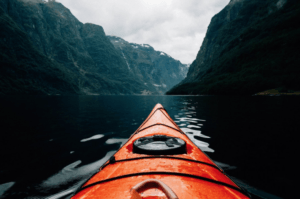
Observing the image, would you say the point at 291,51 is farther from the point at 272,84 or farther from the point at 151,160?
the point at 151,160

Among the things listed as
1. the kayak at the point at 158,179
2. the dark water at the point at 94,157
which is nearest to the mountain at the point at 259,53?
the dark water at the point at 94,157

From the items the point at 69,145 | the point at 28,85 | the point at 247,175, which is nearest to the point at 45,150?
the point at 69,145

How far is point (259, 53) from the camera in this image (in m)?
111

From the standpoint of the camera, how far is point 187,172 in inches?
90.8

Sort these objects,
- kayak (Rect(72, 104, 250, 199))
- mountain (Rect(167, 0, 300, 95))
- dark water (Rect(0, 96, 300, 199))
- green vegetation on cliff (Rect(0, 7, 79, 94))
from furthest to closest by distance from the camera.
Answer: green vegetation on cliff (Rect(0, 7, 79, 94)), mountain (Rect(167, 0, 300, 95)), dark water (Rect(0, 96, 300, 199)), kayak (Rect(72, 104, 250, 199))

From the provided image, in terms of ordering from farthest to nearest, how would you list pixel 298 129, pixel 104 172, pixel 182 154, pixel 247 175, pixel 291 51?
pixel 291 51 < pixel 298 129 < pixel 247 175 < pixel 182 154 < pixel 104 172

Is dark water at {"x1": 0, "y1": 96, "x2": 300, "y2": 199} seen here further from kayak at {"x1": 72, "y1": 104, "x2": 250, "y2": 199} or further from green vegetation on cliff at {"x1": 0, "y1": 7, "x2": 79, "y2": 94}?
green vegetation on cliff at {"x1": 0, "y1": 7, "x2": 79, "y2": 94}

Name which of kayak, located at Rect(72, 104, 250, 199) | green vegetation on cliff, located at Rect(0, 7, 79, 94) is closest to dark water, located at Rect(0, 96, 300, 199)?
kayak, located at Rect(72, 104, 250, 199)

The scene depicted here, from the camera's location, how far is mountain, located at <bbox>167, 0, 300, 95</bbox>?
268 feet

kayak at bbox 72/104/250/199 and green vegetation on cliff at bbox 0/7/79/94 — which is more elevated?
green vegetation on cliff at bbox 0/7/79/94

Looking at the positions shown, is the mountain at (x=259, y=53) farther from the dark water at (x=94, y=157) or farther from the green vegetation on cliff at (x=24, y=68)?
the green vegetation on cliff at (x=24, y=68)

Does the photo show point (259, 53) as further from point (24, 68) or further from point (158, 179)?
point (24, 68)

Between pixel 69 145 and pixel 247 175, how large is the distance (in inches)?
279

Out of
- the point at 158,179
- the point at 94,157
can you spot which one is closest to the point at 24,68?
the point at 94,157
